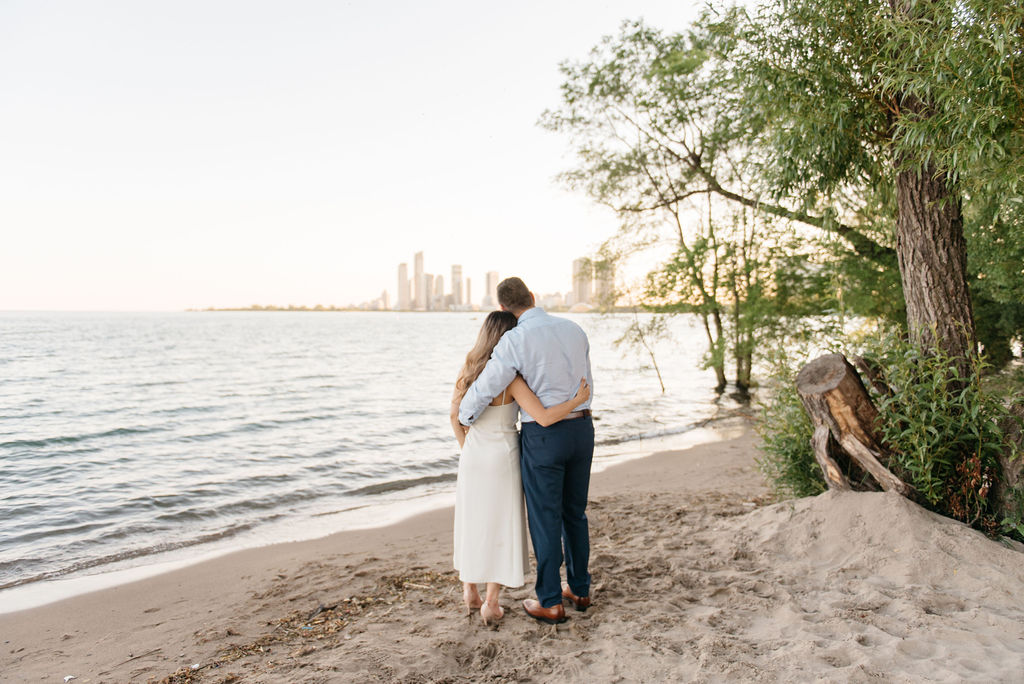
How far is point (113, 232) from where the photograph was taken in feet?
175

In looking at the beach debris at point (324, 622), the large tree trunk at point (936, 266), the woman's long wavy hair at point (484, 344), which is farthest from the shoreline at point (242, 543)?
the large tree trunk at point (936, 266)

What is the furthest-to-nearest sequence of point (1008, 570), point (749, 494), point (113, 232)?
point (113, 232) < point (749, 494) < point (1008, 570)

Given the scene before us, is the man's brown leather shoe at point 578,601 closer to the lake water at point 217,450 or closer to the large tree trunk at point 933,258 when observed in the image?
the large tree trunk at point 933,258

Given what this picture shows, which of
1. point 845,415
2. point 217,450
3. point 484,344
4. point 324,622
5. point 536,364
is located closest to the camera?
point 536,364

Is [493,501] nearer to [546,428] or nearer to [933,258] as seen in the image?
[546,428]

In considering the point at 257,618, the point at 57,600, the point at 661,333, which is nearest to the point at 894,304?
the point at 661,333

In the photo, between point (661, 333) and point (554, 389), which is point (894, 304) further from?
point (554, 389)

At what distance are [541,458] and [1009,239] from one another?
8.26 meters

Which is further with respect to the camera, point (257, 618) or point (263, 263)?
point (263, 263)

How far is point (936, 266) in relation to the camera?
5730 millimetres

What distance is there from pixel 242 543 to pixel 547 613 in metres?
5.20

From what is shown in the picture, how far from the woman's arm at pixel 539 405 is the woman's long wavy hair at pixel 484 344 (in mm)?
262

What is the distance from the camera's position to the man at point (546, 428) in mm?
4023

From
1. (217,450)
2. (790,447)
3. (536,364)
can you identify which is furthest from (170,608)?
(217,450)
